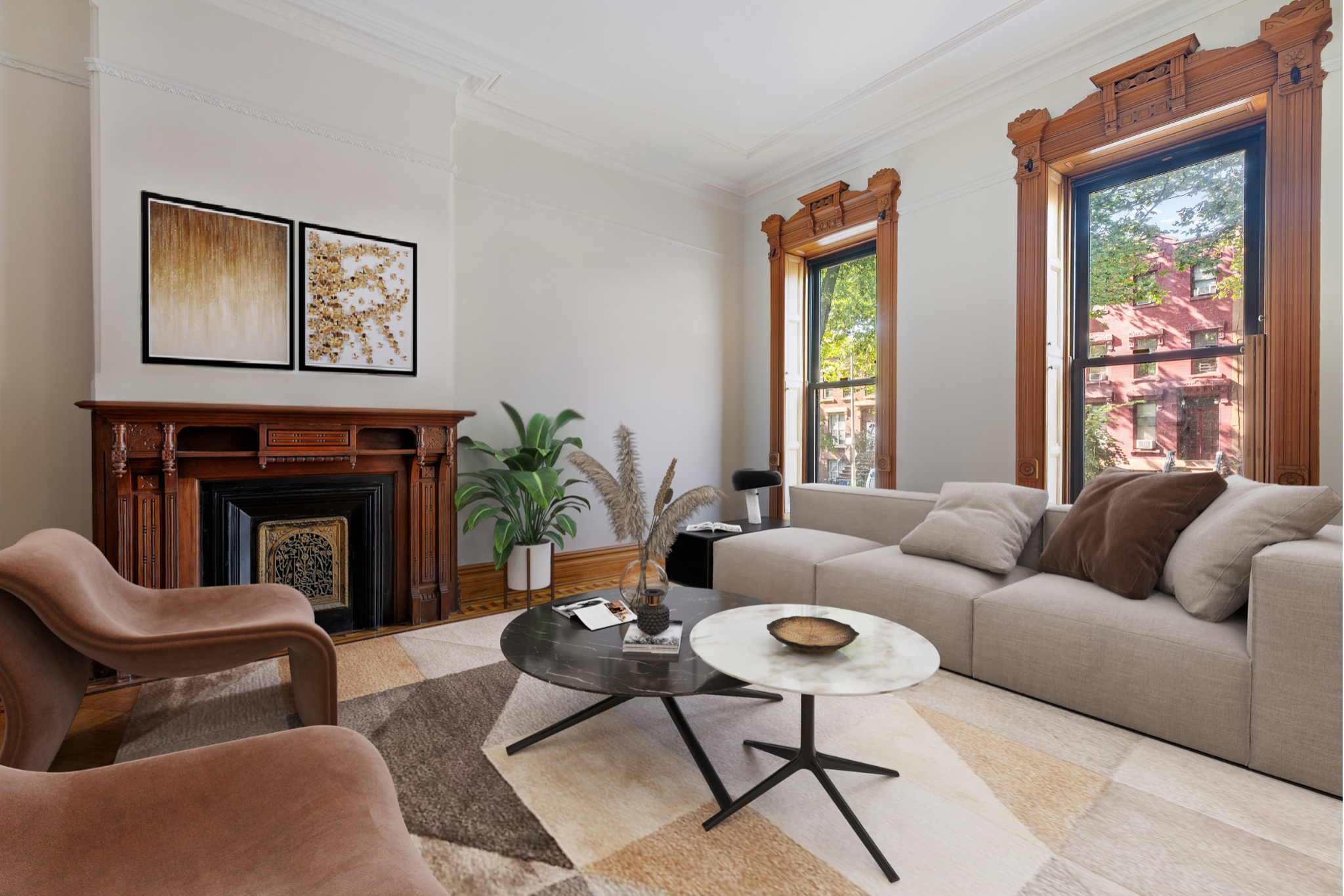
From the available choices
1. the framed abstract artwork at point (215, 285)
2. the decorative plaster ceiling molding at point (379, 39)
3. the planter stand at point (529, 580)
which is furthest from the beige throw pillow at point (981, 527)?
the decorative plaster ceiling molding at point (379, 39)

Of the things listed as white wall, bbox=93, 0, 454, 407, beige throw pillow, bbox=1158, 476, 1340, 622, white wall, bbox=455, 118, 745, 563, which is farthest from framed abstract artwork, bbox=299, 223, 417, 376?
beige throw pillow, bbox=1158, 476, 1340, 622

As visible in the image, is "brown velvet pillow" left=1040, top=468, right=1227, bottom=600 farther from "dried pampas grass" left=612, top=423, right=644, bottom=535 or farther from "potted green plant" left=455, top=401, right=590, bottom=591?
"potted green plant" left=455, top=401, right=590, bottom=591

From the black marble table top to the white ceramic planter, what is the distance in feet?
4.31

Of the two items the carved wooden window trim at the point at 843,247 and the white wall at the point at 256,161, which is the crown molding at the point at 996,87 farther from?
the white wall at the point at 256,161

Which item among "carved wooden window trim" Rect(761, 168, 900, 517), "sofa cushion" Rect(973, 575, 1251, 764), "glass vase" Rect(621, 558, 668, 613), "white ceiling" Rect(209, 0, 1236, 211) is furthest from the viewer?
"carved wooden window trim" Rect(761, 168, 900, 517)

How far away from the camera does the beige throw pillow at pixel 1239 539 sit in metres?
1.87

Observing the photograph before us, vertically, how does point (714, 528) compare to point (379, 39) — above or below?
below

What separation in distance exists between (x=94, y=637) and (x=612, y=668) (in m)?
1.34

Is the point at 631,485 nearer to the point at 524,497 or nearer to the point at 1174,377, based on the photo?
the point at 524,497

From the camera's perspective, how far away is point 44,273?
268 cm

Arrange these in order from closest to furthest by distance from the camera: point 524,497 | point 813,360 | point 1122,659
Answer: point 1122,659 < point 524,497 < point 813,360

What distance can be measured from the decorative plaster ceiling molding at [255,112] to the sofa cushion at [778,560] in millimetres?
2713

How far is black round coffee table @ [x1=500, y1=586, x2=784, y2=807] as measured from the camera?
1604 millimetres

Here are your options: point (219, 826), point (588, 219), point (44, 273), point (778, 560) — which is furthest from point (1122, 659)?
point (44, 273)
